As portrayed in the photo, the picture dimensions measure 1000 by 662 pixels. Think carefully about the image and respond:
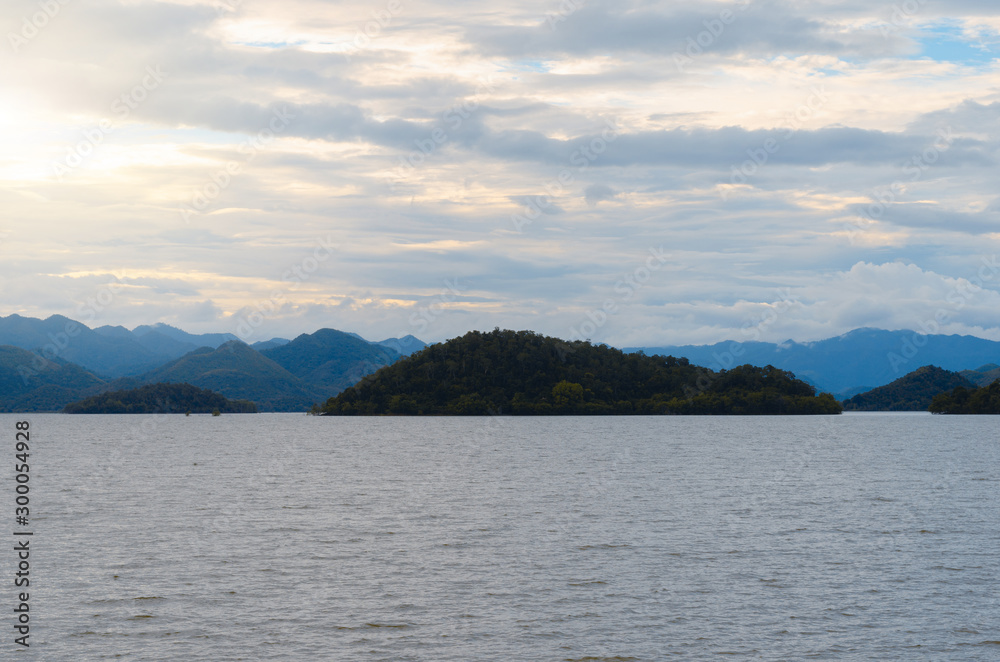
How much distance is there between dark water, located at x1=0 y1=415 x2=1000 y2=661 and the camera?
102 ft

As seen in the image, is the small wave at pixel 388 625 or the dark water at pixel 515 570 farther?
the small wave at pixel 388 625

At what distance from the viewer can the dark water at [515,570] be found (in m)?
31.0

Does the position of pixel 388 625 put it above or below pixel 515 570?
above

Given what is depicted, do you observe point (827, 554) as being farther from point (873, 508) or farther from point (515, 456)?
point (515, 456)

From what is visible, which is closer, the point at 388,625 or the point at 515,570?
the point at 388,625

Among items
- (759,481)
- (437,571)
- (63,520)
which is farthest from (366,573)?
(759,481)

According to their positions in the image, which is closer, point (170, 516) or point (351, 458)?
point (170, 516)

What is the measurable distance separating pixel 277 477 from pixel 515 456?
1999 inches

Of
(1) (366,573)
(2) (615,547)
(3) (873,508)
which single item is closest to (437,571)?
(1) (366,573)

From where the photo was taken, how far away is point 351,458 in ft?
467

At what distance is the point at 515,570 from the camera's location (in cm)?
4366

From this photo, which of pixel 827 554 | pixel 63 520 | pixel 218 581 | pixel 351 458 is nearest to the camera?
pixel 218 581

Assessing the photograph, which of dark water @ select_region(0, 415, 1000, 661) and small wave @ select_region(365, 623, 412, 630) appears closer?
dark water @ select_region(0, 415, 1000, 661)

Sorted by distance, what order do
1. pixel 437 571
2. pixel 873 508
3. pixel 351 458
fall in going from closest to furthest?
pixel 437 571 → pixel 873 508 → pixel 351 458
